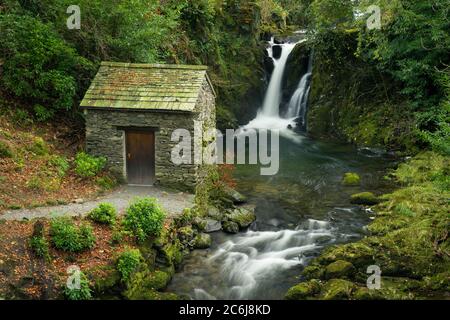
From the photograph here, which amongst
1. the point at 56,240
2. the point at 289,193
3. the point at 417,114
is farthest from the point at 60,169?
the point at 417,114

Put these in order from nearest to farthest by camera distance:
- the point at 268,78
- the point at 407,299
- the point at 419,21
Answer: the point at 407,299
the point at 419,21
the point at 268,78

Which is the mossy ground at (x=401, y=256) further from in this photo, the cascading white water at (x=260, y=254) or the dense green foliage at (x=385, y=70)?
the dense green foliage at (x=385, y=70)

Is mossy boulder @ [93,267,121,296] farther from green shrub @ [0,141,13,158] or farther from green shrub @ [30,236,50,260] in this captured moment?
green shrub @ [0,141,13,158]

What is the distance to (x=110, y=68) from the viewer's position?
49.0 feet

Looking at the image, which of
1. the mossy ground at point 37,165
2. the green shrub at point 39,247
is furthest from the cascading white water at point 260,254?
the mossy ground at point 37,165

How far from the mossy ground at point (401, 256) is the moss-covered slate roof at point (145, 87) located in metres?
6.05

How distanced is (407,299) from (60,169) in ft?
32.9

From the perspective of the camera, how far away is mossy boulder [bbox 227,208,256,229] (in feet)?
44.9

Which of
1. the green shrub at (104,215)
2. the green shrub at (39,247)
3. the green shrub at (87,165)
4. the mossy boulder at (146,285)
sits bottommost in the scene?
the mossy boulder at (146,285)

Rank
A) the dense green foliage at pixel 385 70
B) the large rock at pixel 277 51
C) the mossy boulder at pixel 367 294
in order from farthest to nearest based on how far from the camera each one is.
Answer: the large rock at pixel 277 51 → the dense green foliage at pixel 385 70 → the mossy boulder at pixel 367 294

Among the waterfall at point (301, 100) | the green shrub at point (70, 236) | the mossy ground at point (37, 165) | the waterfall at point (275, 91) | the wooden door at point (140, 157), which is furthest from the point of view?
the waterfall at point (275, 91)

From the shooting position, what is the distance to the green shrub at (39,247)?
→ 31.0 feet

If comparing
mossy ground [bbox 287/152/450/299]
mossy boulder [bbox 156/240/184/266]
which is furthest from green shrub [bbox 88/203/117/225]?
mossy ground [bbox 287/152/450/299]
